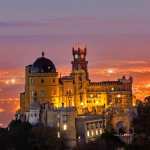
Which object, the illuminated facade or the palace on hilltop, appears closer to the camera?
the palace on hilltop

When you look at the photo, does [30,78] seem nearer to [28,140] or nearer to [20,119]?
[20,119]

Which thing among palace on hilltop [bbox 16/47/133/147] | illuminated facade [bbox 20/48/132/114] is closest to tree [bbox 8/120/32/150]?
palace on hilltop [bbox 16/47/133/147]

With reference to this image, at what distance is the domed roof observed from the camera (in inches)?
4193

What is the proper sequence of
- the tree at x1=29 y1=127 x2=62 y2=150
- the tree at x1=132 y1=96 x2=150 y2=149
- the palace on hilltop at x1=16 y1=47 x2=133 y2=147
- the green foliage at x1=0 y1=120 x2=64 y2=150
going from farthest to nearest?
the palace on hilltop at x1=16 y1=47 x2=133 y2=147
the green foliage at x1=0 y1=120 x2=64 y2=150
the tree at x1=29 y1=127 x2=62 y2=150
the tree at x1=132 y1=96 x2=150 y2=149

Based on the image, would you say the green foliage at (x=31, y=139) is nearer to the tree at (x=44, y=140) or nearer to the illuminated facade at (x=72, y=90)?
the tree at (x=44, y=140)

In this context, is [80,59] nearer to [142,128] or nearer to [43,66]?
[43,66]

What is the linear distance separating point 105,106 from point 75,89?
3.18 metres

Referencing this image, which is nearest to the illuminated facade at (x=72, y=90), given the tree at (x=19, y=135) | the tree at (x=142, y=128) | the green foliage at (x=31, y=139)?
the tree at (x=142, y=128)

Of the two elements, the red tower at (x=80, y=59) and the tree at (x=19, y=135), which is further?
the red tower at (x=80, y=59)

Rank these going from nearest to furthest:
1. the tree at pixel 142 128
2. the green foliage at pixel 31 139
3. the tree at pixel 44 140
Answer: the tree at pixel 142 128 < the tree at pixel 44 140 < the green foliage at pixel 31 139

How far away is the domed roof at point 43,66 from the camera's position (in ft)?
349

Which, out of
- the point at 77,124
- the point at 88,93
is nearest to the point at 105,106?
the point at 88,93

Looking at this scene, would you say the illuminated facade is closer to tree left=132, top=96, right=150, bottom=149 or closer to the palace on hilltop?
the palace on hilltop

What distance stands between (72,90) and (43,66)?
340 centimetres
